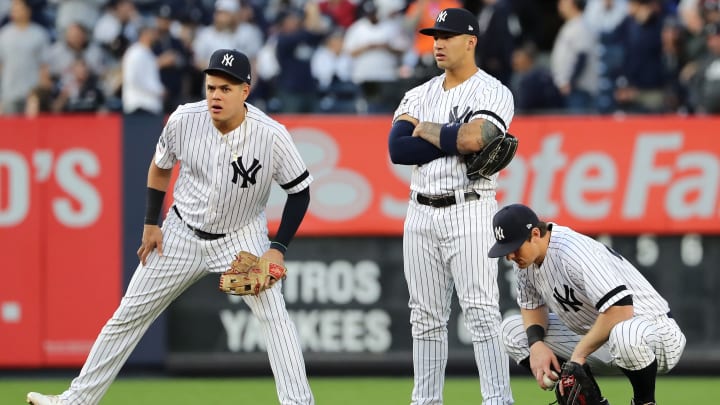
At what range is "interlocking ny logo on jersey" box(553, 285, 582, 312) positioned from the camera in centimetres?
683

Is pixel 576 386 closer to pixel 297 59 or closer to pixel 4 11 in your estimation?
pixel 297 59

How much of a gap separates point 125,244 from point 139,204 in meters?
0.35

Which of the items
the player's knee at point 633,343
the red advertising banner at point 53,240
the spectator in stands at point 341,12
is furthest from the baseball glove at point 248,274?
the spectator in stands at point 341,12

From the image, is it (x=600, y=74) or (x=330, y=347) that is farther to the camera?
(x=600, y=74)

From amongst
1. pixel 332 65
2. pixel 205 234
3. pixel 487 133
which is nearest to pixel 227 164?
pixel 205 234

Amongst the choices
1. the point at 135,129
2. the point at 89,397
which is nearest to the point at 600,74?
the point at 135,129

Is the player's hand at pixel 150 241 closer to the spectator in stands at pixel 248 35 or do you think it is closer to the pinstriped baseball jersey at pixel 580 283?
the pinstriped baseball jersey at pixel 580 283

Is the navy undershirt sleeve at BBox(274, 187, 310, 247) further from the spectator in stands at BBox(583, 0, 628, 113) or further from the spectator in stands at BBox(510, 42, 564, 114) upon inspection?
the spectator in stands at BBox(583, 0, 628, 113)

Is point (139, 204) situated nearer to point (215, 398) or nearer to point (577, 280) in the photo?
point (215, 398)

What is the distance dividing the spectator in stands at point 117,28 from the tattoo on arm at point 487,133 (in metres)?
8.43

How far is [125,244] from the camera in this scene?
10.4m

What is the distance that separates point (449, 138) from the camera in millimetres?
6938

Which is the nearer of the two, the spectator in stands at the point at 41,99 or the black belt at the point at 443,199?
the black belt at the point at 443,199

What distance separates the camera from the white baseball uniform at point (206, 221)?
22.9 feet
